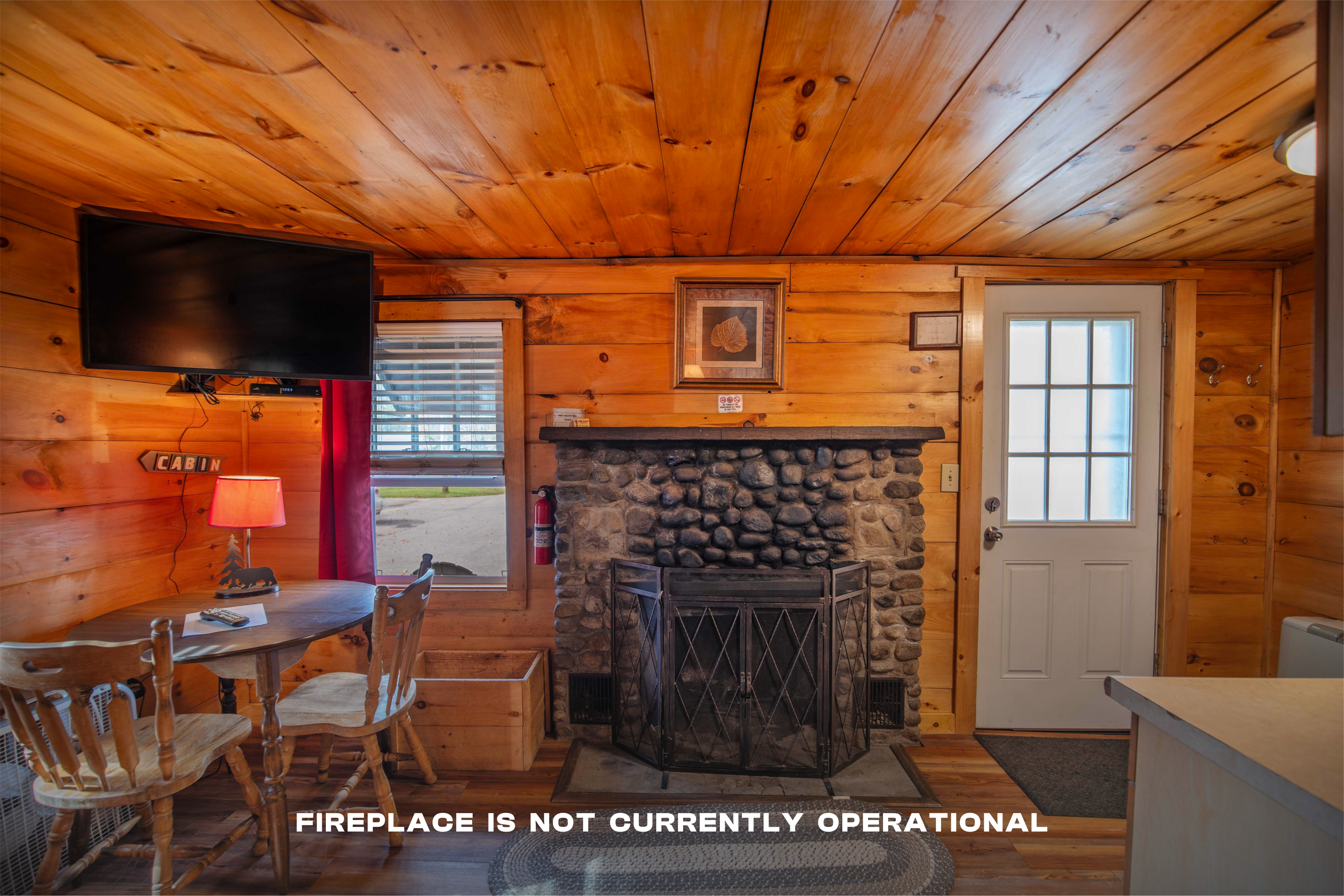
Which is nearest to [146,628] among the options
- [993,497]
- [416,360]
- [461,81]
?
[416,360]

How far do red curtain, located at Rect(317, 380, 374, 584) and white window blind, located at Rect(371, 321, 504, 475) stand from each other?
14 cm

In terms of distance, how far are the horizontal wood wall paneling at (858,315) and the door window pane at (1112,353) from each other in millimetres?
900

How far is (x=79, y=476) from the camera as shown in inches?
73.5

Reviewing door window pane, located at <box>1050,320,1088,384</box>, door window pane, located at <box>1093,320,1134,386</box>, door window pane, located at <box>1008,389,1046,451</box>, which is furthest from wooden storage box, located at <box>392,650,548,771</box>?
door window pane, located at <box>1093,320,1134,386</box>

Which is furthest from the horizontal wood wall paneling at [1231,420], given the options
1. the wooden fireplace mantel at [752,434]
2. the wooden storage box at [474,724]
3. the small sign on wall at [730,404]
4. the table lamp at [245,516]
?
the table lamp at [245,516]

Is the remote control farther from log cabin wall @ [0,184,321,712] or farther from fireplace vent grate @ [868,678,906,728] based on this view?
fireplace vent grate @ [868,678,906,728]

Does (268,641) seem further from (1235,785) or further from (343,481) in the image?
(1235,785)

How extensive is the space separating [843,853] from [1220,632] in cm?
219

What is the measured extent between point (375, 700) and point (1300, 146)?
127 inches

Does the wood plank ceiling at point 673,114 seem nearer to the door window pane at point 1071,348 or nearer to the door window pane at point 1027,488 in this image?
the door window pane at point 1071,348

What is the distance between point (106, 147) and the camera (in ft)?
5.00

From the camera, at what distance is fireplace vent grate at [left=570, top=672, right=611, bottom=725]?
7.66 feet

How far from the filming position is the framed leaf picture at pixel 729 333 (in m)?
2.38

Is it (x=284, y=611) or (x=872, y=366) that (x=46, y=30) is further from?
(x=872, y=366)
